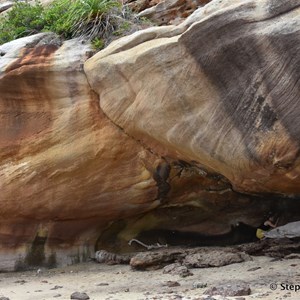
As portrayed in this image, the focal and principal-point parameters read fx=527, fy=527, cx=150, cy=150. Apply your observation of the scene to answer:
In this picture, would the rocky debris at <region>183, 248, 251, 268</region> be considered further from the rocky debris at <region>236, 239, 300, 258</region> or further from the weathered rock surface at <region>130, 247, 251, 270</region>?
the rocky debris at <region>236, 239, 300, 258</region>

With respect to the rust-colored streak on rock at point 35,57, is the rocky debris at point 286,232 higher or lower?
lower

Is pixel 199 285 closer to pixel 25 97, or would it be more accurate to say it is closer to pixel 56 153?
pixel 56 153

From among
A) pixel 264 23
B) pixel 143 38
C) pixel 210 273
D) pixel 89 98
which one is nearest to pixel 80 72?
pixel 89 98

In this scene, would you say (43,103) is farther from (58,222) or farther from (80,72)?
(58,222)

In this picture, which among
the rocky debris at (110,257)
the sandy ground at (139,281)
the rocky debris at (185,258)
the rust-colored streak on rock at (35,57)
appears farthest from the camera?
the rocky debris at (110,257)

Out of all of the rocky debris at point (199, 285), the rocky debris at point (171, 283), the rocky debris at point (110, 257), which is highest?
the rocky debris at point (199, 285)

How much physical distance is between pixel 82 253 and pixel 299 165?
3665 millimetres

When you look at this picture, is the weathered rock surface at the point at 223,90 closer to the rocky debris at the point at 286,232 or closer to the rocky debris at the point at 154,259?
the rocky debris at the point at 286,232

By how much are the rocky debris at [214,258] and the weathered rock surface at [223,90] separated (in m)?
0.87

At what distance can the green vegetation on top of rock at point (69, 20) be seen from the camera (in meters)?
7.65

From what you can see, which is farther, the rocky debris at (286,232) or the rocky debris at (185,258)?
the rocky debris at (286,232)

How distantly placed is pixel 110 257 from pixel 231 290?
3.10m

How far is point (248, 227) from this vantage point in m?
7.87

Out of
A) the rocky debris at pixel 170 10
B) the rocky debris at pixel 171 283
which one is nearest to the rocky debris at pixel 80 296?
the rocky debris at pixel 171 283
